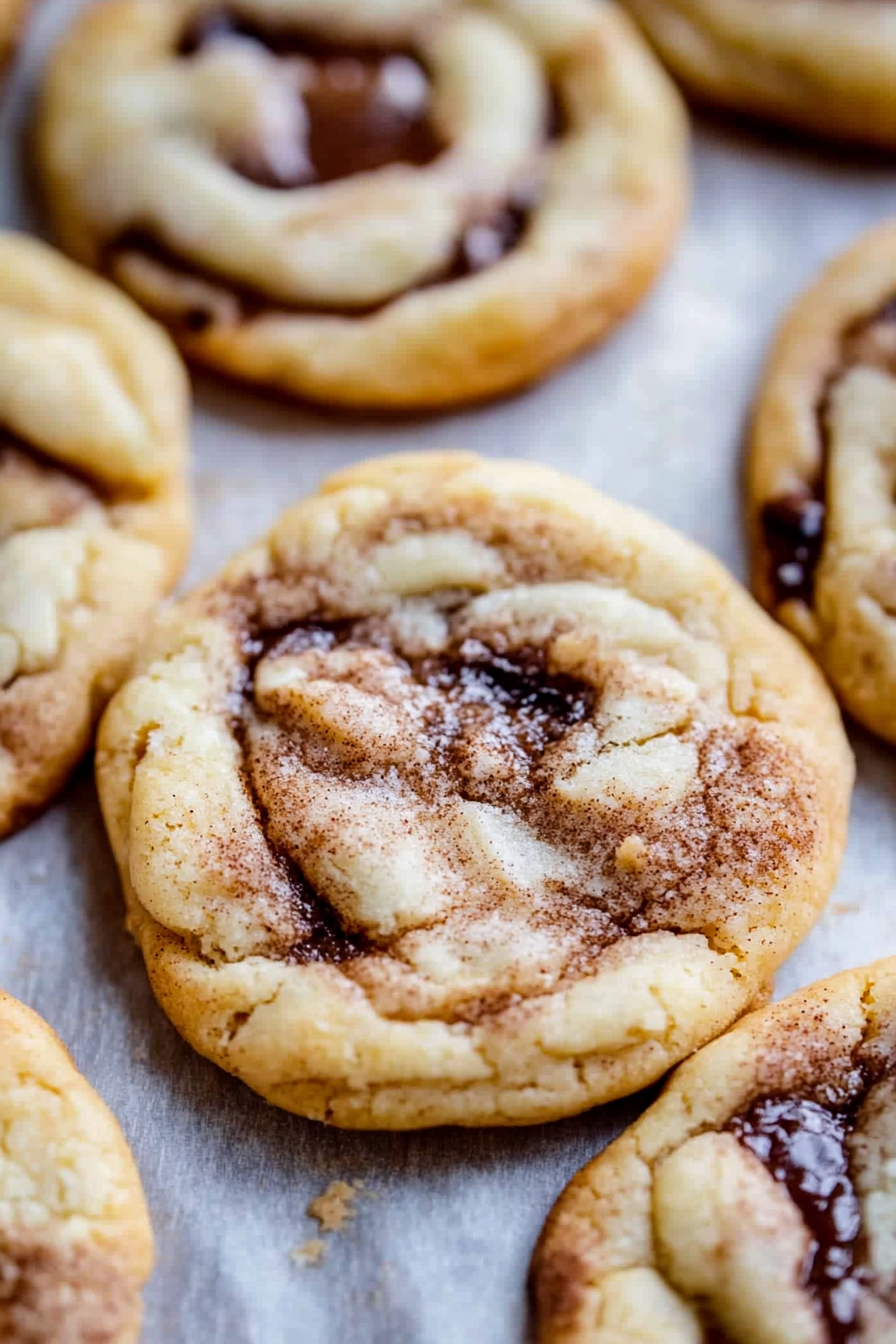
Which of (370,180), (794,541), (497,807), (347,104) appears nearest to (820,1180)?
(497,807)

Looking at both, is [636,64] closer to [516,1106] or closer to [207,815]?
[207,815]

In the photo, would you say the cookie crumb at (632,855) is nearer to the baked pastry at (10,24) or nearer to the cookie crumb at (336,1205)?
the cookie crumb at (336,1205)

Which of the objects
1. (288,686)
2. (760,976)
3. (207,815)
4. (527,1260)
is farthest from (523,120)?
(527,1260)

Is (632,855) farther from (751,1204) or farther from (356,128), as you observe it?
(356,128)

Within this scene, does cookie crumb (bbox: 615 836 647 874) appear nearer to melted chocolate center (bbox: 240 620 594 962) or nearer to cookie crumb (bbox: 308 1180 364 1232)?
melted chocolate center (bbox: 240 620 594 962)

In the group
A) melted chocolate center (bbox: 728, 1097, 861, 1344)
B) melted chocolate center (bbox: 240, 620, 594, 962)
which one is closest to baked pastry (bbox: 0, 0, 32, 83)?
melted chocolate center (bbox: 240, 620, 594, 962)

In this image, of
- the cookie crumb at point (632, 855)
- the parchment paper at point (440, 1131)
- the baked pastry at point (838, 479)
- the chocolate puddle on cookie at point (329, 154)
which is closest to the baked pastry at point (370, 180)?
the chocolate puddle on cookie at point (329, 154)
